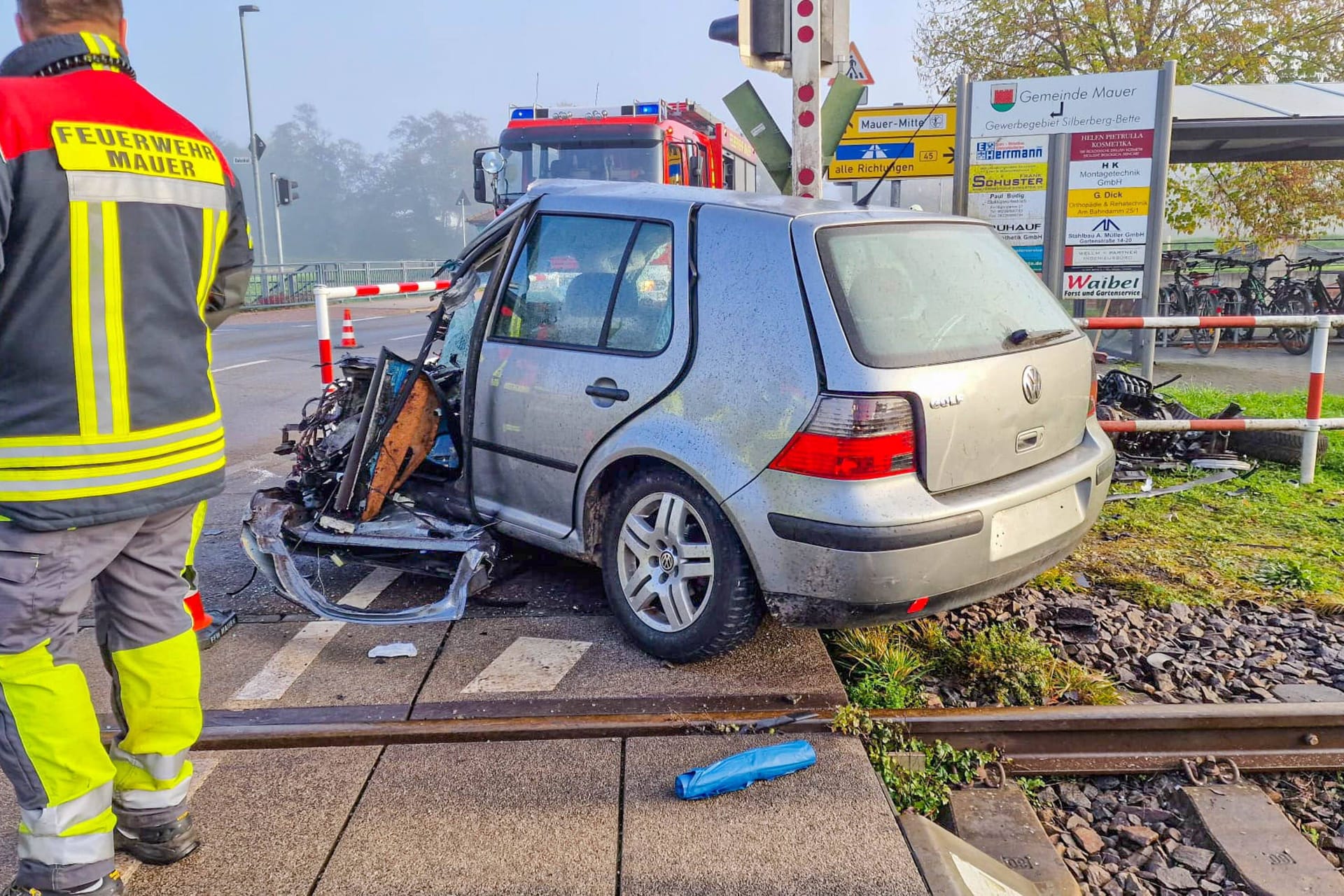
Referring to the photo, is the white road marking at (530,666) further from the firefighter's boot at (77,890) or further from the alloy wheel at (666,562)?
the firefighter's boot at (77,890)

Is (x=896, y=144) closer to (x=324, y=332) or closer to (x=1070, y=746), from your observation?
(x=324, y=332)

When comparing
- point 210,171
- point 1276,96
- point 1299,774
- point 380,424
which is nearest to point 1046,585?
point 1299,774

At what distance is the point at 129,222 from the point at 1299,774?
361cm

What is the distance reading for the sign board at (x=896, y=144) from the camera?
11234 mm

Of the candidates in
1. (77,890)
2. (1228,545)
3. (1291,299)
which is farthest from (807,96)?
(1291,299)

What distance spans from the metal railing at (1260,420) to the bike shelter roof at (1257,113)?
17.5ft

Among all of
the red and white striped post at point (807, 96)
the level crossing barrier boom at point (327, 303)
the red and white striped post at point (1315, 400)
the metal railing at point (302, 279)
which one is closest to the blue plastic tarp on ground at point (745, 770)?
the red and white striped post at point (807, 96)

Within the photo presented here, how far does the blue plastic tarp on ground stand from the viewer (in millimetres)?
2979

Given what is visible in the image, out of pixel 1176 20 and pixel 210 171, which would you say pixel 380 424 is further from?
pixel 1176 20

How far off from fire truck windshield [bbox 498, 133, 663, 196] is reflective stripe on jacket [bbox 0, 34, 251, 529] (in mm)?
11939

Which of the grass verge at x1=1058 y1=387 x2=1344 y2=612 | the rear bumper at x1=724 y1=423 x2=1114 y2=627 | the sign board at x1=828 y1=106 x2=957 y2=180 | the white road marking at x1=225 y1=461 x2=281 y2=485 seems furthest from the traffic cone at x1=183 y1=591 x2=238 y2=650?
→ the sign board at x1=828 y1=106 x2=957 y2=180

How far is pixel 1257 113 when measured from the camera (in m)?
11.4

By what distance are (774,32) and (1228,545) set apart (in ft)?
12.1

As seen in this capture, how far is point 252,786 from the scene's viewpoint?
306 cm
